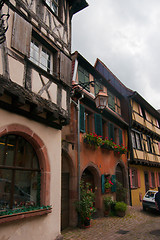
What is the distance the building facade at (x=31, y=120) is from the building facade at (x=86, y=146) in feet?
5.98

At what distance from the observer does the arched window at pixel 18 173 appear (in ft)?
14.3

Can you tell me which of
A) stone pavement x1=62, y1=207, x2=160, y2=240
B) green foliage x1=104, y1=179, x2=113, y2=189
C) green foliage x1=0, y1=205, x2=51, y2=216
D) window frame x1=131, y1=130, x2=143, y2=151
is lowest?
stone pavement x1=62, y1=207, x2=160, y2=240

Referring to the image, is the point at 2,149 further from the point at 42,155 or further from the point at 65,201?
the point at 65,201

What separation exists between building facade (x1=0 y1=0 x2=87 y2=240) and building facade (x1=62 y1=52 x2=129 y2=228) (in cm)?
182

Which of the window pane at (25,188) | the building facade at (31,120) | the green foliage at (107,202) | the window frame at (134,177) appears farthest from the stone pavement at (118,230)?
the window frame at (134,177)

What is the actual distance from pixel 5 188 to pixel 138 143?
12.0 metres

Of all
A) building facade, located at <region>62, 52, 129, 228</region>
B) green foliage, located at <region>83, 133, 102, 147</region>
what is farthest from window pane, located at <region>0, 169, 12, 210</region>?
green foliage, located at <region>83, 133, 102, 147</region>

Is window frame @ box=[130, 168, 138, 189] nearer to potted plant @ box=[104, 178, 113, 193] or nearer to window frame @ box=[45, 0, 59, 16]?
potted plant @ box=[104, 178, 113, 193]

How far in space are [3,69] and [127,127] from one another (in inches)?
419

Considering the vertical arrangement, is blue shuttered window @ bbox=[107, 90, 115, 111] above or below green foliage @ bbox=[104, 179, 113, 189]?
above

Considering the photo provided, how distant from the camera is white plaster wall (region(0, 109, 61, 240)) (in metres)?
4.14

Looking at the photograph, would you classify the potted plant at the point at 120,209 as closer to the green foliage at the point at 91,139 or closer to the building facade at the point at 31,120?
the green foliage at the point at 91,139

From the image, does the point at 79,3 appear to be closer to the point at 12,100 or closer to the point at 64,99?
the point at 64,99

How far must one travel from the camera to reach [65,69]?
658 centimetres
